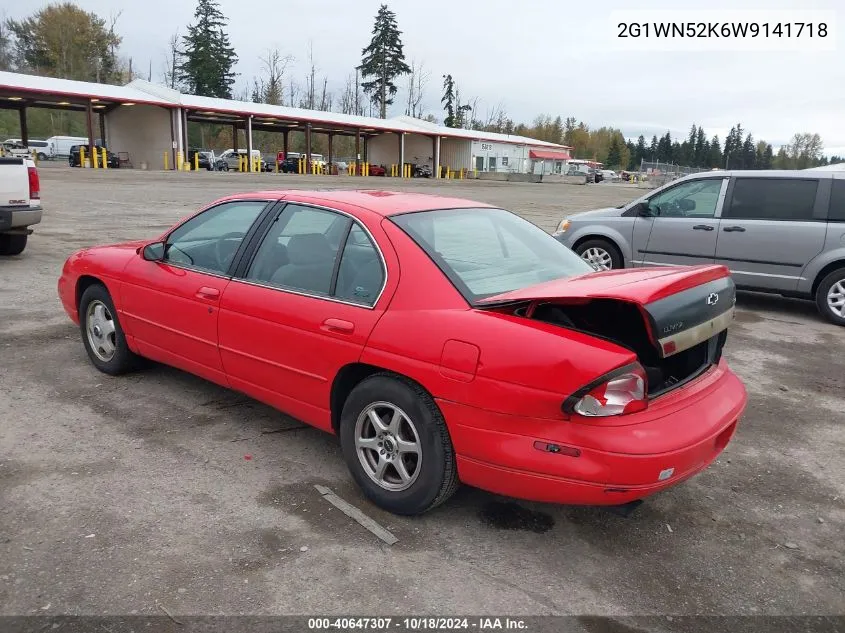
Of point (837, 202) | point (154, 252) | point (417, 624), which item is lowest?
point (417, 624)

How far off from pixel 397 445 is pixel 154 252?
245 cm

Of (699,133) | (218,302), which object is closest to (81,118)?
(218,302)

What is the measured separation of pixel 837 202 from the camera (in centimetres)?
767

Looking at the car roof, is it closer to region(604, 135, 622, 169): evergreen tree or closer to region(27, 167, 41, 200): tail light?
region(27, 167, 41, 200): tail light

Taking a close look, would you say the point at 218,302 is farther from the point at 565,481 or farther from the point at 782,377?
the point at 782,377

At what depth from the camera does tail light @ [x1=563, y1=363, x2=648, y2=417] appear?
264cm

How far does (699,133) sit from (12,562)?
157051mm

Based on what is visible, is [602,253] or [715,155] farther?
[715,155]

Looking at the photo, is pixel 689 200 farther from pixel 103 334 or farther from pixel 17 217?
pixel 17 217

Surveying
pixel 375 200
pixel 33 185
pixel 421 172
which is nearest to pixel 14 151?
pixel 33 185

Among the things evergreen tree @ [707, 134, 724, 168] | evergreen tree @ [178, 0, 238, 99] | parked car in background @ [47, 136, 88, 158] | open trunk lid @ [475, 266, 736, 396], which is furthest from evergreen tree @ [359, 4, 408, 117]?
open trunk lid @ [475, 266, 736, 396]

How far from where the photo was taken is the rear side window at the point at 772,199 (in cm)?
788

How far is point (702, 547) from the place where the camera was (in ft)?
10.2

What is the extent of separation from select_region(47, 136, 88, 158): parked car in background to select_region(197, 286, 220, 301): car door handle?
173ft
